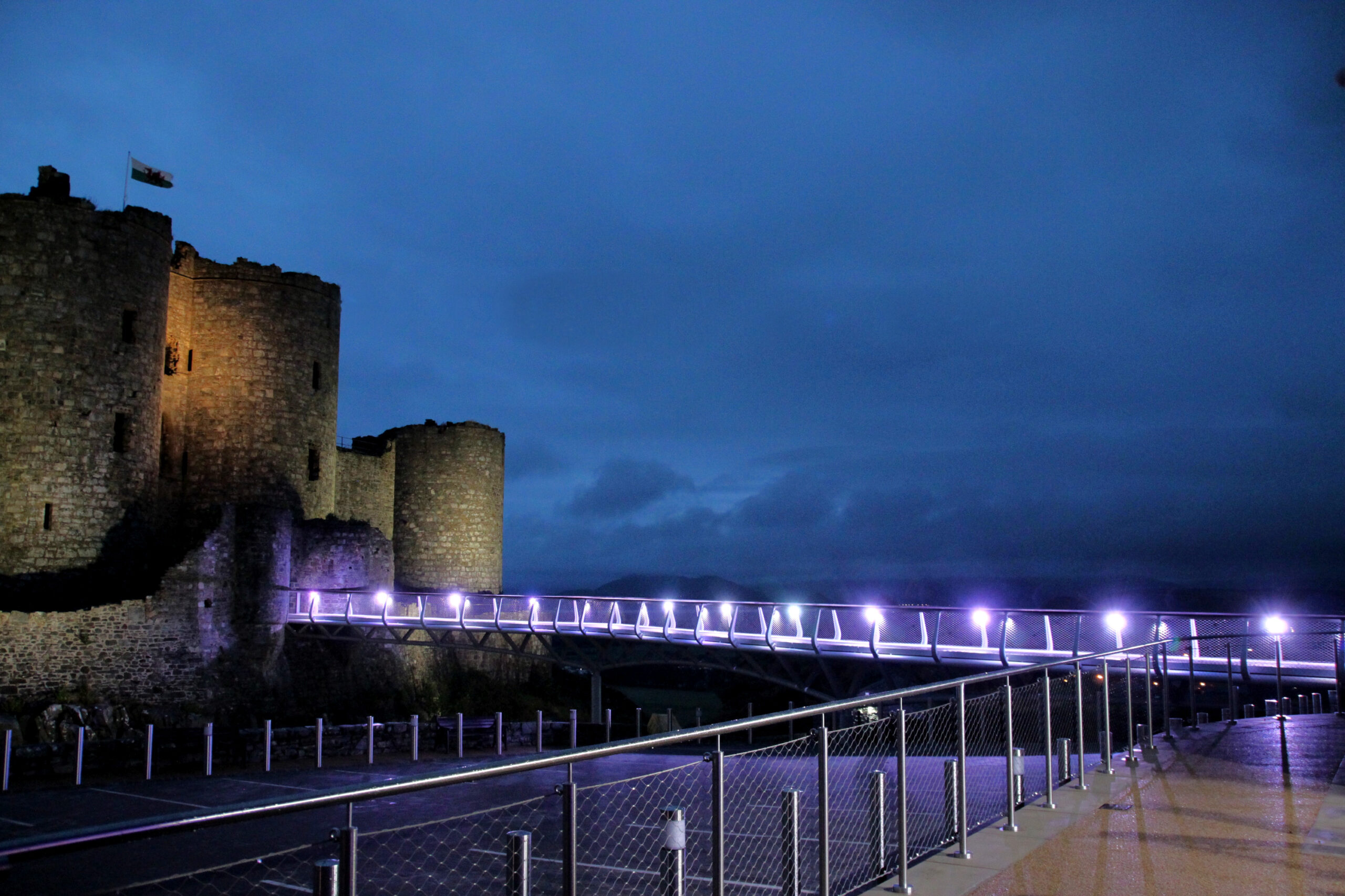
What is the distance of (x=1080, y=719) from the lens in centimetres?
716

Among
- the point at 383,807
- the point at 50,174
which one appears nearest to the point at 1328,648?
the point at 383,807

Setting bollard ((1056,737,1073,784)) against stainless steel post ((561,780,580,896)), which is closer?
stainless steel post ((561,780,580,896))

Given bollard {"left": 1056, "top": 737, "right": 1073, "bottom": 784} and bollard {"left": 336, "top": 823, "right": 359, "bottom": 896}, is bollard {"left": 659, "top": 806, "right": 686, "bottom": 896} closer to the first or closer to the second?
bollard {"left": 336, "top": 823, "right": 359, "bottom": 896}

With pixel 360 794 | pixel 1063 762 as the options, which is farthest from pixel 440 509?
pixel 360 794

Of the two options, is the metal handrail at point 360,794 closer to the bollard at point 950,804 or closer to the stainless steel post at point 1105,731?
the bollard at point 950,804

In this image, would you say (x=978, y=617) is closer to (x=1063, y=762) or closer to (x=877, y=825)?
(x=1063, y=762)

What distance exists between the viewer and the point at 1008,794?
6.04 meters

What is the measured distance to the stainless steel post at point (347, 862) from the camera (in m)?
2.89

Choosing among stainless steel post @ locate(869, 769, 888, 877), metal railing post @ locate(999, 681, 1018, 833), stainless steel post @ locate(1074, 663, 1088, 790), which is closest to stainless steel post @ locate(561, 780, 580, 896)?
stainless steel post @ locate(869, 769, 888, 877)

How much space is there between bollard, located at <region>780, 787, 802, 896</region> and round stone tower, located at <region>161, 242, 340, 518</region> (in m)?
24.0

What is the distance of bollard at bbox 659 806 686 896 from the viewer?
13.2 feet

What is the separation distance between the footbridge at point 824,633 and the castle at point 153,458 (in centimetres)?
215

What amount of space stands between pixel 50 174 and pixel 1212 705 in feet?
109

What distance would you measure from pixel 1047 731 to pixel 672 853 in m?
3.71
